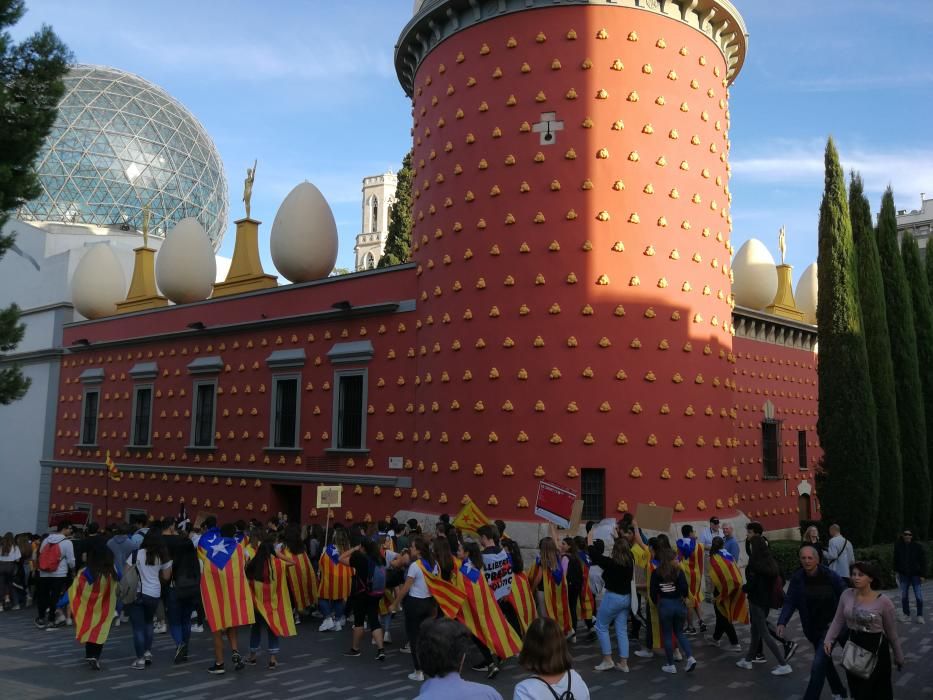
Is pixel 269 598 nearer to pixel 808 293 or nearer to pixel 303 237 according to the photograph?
pixel 303 237

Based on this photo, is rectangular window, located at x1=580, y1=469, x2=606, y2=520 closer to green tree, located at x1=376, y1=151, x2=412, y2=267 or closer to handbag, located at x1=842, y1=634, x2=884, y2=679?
handbag, located at x1=842, y1=634, x2=884, y2=679

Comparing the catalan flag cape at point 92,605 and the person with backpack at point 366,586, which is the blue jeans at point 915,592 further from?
the catalan flag cape at point 92,605

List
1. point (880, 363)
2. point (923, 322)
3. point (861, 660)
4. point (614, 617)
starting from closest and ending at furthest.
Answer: point (861, 660)
point (614, 617)
point (880, 363)
point (923, 322)

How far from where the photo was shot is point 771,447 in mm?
25641

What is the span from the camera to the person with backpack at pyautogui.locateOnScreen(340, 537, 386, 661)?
1166cm

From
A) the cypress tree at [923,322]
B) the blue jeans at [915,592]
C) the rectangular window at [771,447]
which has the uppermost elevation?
the cypress tree at [923,322]

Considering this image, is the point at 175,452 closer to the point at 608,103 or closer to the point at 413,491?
the point at 413,491

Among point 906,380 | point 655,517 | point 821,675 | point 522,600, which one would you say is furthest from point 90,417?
point 821,675

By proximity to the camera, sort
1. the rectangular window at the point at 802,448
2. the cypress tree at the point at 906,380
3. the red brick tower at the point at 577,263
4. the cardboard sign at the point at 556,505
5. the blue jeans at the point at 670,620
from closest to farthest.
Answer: the blue jeans at the point at 670,620
the cardboard sign at the point at 556,505
the red brick tower at the point at 577,263
the cypress tree at the point at 906,380
the rectangular window at the point at 802,448

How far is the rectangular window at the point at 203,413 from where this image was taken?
1043 inches

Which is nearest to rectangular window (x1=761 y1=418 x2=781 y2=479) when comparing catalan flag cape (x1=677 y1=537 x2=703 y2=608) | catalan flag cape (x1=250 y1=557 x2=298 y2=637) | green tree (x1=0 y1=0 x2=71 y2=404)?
catalan flag cape (x1=677 y1=537 x2=703 y2=608)

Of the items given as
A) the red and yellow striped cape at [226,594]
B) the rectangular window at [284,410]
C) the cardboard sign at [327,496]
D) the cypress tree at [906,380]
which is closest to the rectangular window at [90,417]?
the rectangular window at [284,410]

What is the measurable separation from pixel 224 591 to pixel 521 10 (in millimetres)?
14606

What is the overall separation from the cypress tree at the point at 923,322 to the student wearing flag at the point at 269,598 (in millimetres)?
20711
